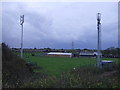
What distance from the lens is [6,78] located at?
12.9 metres

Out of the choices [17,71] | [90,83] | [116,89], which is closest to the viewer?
[116,89]

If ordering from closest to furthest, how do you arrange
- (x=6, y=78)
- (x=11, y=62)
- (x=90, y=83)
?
(x=90, y=83), (x=6, y=78), (x=11, y=62)

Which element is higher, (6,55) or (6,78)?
(6,55)

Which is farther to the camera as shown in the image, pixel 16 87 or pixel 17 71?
pixel 17 71

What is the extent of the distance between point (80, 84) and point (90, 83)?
0.42 m

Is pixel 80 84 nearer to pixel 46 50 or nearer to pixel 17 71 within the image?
pixel 17 71

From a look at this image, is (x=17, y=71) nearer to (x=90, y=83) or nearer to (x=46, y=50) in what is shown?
(x=90, y=83)

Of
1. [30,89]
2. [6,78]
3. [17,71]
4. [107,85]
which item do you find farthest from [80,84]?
[17,71]

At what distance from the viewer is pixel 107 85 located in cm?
929

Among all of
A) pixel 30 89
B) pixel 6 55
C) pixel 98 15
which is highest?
pixel 98 15

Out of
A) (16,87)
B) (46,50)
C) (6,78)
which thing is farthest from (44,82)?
(46,50)

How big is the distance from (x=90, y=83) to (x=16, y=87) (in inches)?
116

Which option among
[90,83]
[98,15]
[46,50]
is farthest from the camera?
[46,50]

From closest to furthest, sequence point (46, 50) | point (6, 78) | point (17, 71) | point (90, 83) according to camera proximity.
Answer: point (90, 83) < point (6, 78) < point (17, 71) < point (46, 50)
